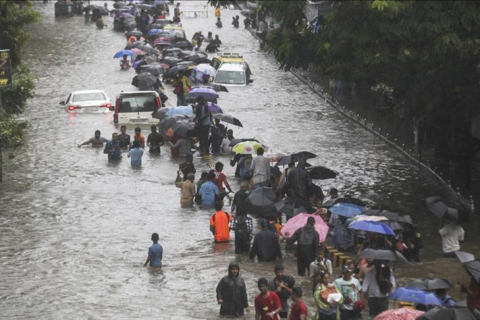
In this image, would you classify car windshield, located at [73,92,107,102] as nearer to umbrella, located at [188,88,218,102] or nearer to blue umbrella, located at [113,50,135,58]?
umbrella, located at [188,88,218,102]

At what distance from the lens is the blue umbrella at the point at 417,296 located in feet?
64.3

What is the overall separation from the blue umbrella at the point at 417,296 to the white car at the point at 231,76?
35.7m

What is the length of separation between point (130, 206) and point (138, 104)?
1263cm

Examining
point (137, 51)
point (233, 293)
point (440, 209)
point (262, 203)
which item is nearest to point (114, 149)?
point (262, 203)

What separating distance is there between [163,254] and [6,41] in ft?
46.5

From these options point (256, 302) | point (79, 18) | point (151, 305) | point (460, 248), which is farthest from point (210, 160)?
point (79, 18)

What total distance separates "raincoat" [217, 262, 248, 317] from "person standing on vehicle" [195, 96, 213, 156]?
17385 mm

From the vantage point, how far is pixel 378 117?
1871 inches

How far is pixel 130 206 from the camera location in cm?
3269

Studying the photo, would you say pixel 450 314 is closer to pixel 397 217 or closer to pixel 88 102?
pixel 397 217

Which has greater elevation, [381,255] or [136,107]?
[381,255]

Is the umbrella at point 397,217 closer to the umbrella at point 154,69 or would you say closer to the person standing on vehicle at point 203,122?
the person standing on vehicle at point 203,122

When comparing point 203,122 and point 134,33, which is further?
point 134,33

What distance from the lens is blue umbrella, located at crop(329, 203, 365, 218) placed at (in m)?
26.2
